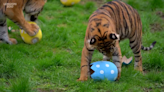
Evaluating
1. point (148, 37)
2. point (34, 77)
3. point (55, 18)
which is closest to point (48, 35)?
point (55, 18)

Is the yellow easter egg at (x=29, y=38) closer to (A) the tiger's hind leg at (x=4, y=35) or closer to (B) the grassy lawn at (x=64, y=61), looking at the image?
(B) the grassy lawn at (x=64, y=61)

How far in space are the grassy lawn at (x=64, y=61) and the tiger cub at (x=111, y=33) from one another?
1.01 feet

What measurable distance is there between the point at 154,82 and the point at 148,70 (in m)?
0.65

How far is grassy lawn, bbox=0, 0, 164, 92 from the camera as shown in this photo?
13.1 ft

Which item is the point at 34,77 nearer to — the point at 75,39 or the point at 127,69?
the point at 127,69

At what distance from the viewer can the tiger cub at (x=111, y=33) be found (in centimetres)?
383

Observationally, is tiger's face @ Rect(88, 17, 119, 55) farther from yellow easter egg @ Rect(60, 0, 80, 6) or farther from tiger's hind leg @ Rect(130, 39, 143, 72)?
yellow easter egg @ Rect(60, 0, 80, 6)

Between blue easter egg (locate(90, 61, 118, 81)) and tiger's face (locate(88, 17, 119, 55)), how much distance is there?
0.76 ft

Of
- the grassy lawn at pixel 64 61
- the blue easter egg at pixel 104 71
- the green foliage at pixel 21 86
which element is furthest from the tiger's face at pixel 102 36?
the green foliage at pixel 21 86

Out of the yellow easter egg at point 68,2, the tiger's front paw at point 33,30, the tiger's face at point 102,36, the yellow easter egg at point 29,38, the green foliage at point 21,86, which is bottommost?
the green foliage at point 21,86

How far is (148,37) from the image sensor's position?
21.5 ft

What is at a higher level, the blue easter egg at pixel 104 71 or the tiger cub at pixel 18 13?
the tiger cub at pixel 18 13

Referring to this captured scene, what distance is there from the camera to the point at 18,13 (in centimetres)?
541

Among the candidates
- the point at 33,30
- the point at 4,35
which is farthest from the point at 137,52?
the point at 4,35
